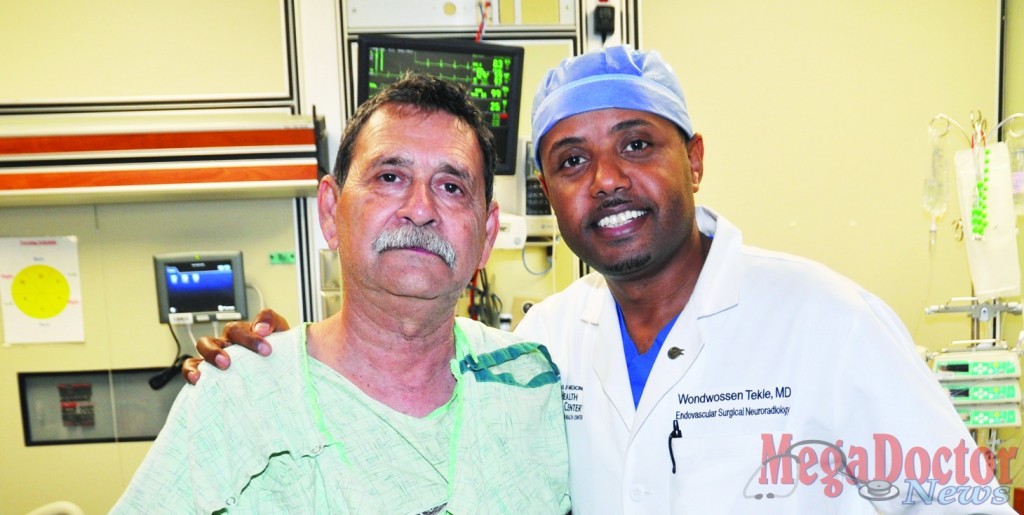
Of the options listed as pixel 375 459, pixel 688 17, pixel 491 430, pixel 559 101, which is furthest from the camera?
pixel 688 17

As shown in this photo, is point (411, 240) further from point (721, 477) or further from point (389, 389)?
point (721, 477)

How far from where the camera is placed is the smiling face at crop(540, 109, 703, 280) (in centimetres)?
140

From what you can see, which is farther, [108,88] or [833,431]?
[108,88]

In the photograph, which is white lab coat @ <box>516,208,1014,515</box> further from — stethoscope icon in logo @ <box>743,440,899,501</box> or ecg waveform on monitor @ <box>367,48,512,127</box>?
ecg waveform on monitor @ <box>367,48,512,127</box>

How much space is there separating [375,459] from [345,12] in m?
2.24

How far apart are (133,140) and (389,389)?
81.1 inches

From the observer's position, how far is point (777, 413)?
132 centimetres

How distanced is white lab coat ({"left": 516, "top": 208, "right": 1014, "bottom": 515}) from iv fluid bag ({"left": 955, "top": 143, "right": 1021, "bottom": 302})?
6.28 ft

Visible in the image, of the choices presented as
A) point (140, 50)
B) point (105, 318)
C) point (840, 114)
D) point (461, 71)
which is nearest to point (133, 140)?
point (140, 50)

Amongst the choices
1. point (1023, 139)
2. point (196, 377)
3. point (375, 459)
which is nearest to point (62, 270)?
point (196, 377)

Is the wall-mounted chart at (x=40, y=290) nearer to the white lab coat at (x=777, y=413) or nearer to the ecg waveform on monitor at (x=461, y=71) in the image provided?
the ecg waveform on monitor at (x=461, y=71)

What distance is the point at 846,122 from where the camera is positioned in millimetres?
3414

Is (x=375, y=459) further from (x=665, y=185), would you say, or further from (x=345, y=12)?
(x=345, y=12)

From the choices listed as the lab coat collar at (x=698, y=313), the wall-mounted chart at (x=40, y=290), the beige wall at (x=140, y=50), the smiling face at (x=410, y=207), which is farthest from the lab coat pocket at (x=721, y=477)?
the wall-mounted chart at (x=40, y=290)
